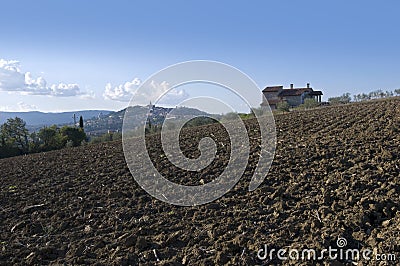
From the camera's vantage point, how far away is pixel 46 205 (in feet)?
26.0

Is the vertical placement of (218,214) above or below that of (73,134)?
below

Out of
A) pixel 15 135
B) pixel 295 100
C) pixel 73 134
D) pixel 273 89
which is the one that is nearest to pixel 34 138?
pixel 15 135

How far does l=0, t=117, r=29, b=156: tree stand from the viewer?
2850 centimetres

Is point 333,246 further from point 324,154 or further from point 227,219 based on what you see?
point 324,154

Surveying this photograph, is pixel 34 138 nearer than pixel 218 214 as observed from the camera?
No

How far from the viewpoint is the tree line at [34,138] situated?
92.3 feet

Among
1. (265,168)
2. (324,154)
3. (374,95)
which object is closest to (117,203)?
(265,168)

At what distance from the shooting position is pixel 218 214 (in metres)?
6.59

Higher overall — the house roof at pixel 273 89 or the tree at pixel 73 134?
the house roof at pixel 273 89

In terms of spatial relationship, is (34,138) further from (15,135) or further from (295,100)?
(295,100)

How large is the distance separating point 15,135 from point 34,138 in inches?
55.7

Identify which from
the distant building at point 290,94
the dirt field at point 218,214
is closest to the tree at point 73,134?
the dirt field at point 218,214

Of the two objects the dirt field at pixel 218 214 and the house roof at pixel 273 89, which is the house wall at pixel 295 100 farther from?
the dirt field at pixel 218 214

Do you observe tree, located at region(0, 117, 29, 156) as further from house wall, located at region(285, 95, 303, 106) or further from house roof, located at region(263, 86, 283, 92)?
house roof, located at region(263, 86, 283, 92)
